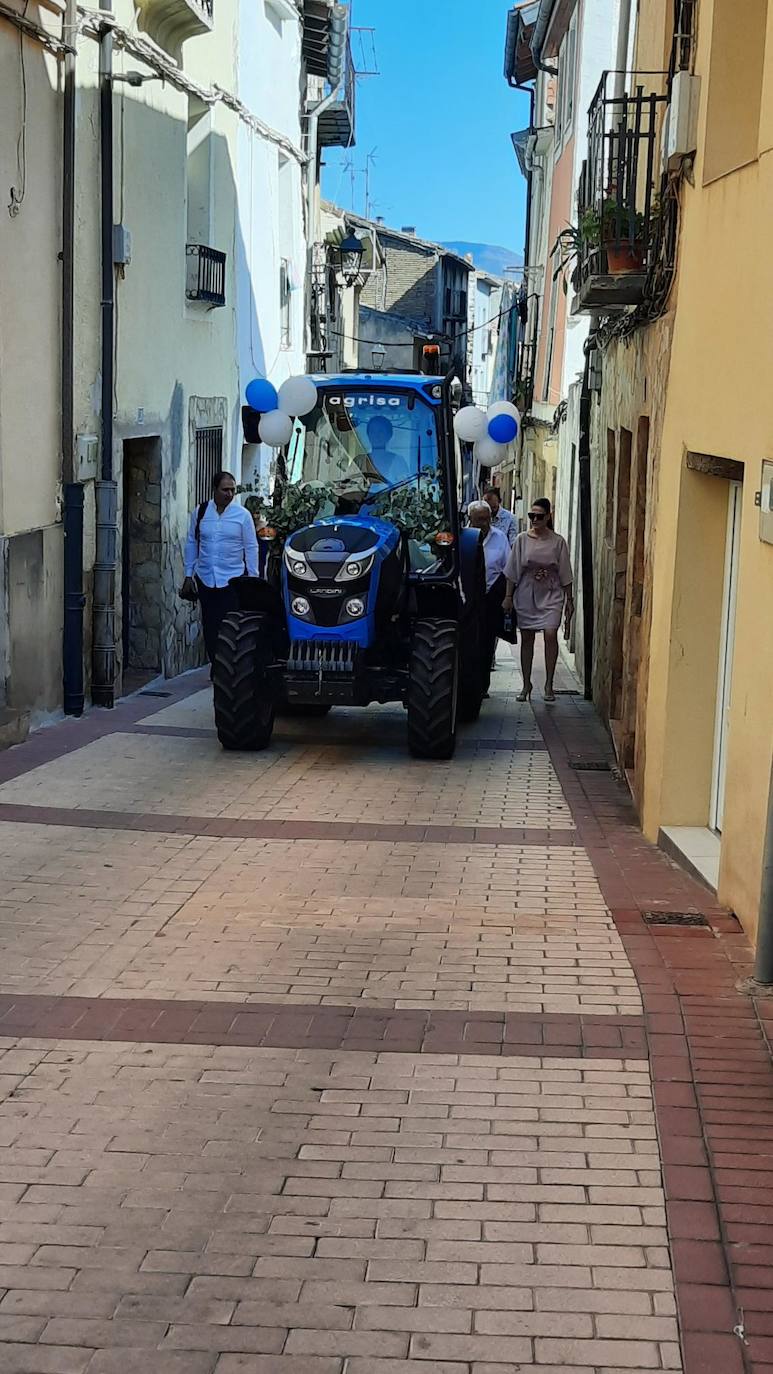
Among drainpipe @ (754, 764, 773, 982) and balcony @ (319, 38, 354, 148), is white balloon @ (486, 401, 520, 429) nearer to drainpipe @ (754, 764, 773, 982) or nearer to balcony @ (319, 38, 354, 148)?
drainpipe @ (754, 764, 773, 982)

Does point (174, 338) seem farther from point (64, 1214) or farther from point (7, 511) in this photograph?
point (64, 1214)

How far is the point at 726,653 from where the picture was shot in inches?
331

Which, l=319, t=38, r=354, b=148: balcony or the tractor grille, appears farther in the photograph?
l=319, t=38, r=354, b=148: balcony

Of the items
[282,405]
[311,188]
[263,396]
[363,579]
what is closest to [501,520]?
[282,405]

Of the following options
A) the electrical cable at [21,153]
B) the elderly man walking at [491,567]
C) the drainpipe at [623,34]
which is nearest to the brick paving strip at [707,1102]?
the elderly man walking at [491,567]

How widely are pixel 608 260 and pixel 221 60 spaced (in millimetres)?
9324

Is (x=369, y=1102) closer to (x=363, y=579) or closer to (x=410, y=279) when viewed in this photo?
(x=363, y=579)

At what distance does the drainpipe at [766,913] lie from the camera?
5.90 metres

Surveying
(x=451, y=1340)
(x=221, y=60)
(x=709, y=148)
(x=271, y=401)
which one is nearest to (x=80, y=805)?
(x=271, y=401)

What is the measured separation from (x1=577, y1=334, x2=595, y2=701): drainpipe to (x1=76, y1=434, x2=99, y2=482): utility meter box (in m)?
5.01

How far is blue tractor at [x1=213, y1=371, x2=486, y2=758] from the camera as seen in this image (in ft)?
35.8

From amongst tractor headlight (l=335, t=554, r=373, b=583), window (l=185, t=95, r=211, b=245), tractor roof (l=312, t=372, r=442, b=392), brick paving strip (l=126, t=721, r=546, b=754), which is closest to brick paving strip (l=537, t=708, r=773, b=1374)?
tractor headlight (l=335, t=554, r=373, b=583)

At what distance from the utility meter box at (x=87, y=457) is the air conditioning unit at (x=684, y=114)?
570 centimetres

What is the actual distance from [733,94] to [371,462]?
4493mm
